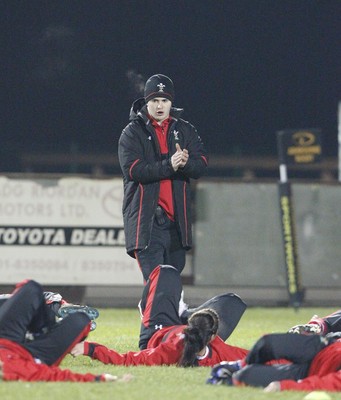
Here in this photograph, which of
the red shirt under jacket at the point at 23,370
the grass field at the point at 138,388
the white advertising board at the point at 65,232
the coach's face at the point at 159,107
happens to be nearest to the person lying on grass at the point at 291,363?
the grass field at the point at 138,388

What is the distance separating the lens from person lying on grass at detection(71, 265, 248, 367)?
778 centimetres

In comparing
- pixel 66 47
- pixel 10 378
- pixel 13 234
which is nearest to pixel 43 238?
pixel 13 234

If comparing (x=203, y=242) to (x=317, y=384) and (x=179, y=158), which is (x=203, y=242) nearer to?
(x=179, y=158)

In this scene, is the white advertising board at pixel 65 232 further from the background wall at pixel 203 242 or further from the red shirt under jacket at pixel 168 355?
the red shirt under jacket at pixel 168 355

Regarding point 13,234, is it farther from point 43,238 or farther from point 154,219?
point 154,219

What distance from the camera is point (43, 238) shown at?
1504 centimetres

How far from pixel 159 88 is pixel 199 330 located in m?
2.42

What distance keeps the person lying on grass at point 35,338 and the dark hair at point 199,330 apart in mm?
754

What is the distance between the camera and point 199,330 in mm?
7711

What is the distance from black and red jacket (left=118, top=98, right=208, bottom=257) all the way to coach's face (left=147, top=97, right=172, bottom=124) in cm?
8

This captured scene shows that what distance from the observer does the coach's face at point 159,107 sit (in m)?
9.45

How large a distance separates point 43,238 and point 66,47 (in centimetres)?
292

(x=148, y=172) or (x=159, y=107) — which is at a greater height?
(x=159, y=107)

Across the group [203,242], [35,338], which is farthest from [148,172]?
[203,242]
